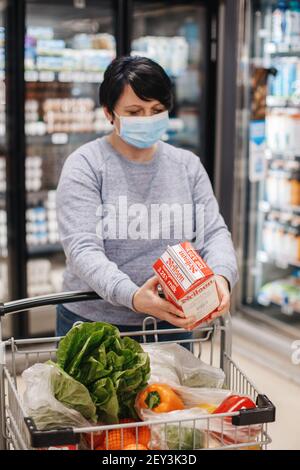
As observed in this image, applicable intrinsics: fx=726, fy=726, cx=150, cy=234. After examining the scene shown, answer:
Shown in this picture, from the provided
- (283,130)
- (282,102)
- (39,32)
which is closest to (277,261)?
(283,130)

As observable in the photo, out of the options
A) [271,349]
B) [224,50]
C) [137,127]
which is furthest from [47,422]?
[224,50]

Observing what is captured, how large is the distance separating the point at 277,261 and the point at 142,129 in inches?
124

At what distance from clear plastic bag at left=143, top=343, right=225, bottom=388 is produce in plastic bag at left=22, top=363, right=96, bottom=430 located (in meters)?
0.21

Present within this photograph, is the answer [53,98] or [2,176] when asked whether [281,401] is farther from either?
[53,98]

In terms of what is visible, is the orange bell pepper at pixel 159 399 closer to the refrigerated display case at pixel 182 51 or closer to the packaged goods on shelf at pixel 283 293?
the refrigerated display case at pixel 182 51

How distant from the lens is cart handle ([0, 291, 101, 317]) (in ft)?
5.76

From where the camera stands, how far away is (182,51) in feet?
15.7

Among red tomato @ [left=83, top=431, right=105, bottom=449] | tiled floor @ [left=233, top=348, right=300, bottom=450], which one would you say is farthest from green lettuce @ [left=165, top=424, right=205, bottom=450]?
tiled floor @ [left=233, top=348, right=300, bottom=450]

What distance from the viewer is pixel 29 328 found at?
4.46m

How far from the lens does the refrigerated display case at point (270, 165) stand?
15.1ft

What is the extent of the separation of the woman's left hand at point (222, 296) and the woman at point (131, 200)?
2cm

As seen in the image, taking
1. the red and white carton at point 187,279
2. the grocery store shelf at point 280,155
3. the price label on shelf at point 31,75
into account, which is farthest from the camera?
the grocery store shelf at point 280,155

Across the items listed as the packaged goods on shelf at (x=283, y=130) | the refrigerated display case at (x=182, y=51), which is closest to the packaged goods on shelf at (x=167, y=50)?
the refrigerated display case at (x=182, y=51)

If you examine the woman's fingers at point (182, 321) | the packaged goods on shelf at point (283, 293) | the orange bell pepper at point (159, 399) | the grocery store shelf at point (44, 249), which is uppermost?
the woman's fingers at point (182, 321)
